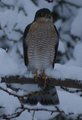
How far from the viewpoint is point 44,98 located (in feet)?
20.0

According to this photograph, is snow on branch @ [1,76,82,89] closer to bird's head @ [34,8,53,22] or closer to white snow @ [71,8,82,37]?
bird's head @ [34,8,53,22]

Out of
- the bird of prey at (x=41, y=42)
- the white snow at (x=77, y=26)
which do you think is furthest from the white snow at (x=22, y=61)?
the bird of prey at (x=41, y=42)

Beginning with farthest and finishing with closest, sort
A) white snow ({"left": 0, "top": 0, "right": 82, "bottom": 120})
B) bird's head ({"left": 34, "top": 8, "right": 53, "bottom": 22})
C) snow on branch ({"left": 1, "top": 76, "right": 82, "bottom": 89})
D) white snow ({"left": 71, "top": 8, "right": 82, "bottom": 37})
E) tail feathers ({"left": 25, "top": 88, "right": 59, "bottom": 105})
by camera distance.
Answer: white snow ({"left": 71, "top": 8, "right": 82, "bottom": 37}) → bird's head ({"left": 34, "top": 8, "right": 53, "bottom": 22}) → tail feathers ({"left": 25, "top": 88, "right": 59, "bottom": 105}) → white snow ({"left": 0, "top": 0, "right": 82, "bottom": 120}) → snow on branch ({"left": 1, "top": 76, "right": 82, "bottom": 89})

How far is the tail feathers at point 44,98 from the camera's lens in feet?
19.7

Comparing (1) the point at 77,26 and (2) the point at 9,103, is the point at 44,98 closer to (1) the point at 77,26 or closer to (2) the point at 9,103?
(2) the point at 9,103

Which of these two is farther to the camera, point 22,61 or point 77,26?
point 77,26

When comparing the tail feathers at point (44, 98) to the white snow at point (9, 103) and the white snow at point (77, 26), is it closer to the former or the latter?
the white snow at point (9, 103)

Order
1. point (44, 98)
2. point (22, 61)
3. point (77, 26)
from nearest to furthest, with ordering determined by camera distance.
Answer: point (44, 98)
point (22, 61)
point (77, 26)

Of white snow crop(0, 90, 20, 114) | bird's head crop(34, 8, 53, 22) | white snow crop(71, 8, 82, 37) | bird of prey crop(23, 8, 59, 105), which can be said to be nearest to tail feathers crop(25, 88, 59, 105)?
white snow crop(0, 90, 20, 114)

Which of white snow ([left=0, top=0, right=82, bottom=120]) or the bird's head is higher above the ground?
the bird's head

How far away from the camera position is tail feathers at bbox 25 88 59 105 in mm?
6000

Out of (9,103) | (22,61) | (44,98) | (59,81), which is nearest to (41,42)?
(44,98)

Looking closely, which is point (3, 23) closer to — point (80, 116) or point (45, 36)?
point (45, 36)

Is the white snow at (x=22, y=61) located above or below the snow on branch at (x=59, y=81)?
below
